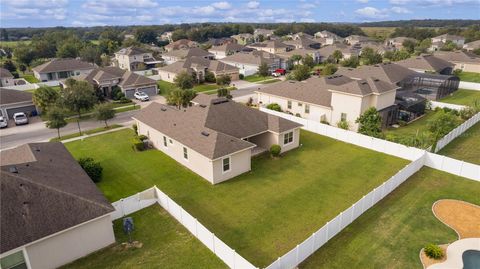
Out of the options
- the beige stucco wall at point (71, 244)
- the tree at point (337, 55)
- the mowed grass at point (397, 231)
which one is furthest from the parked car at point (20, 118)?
the tree at point (337, 55)

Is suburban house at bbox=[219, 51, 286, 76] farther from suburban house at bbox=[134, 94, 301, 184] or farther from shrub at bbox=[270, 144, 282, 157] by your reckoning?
shrub at bbox=[270, 144, 282, 157]

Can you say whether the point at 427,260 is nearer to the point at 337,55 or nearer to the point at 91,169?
the point at 91,169

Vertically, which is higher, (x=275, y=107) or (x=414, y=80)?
(x=414, y=80)

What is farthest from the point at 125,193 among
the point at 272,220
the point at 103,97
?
the point at 103,97

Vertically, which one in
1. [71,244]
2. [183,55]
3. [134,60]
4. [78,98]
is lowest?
[71,244]

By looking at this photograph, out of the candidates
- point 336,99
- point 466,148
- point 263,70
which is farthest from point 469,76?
point 336,99

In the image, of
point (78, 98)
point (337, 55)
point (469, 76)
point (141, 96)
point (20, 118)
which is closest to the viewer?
point (78, 98)
